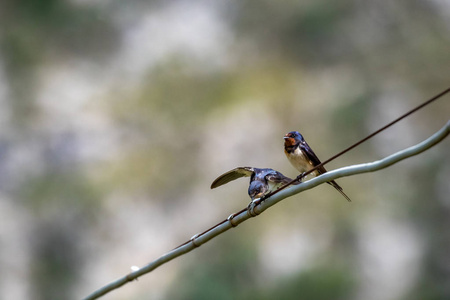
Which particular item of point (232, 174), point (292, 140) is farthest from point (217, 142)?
point (232, 174)

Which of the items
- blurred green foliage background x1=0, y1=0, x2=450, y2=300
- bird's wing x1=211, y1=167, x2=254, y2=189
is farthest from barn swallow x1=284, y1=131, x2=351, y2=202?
blurred green foliage background x1=0, y1=0, x2=450, y2=300

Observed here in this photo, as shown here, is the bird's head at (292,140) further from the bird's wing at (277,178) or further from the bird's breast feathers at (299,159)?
the bird's wing at (277,178)

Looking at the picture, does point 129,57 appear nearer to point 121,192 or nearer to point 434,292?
point 121,192

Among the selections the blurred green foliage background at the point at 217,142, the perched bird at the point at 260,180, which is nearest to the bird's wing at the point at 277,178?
the perched bird at the point at 260,180

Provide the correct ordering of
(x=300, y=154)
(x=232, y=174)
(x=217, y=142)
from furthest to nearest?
(x=217, y=142), (x=300, y=154), (x=232, y=174)

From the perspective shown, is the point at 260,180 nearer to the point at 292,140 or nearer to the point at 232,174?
the point at 232,174

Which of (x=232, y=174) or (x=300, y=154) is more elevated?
(x=300, y=154)
